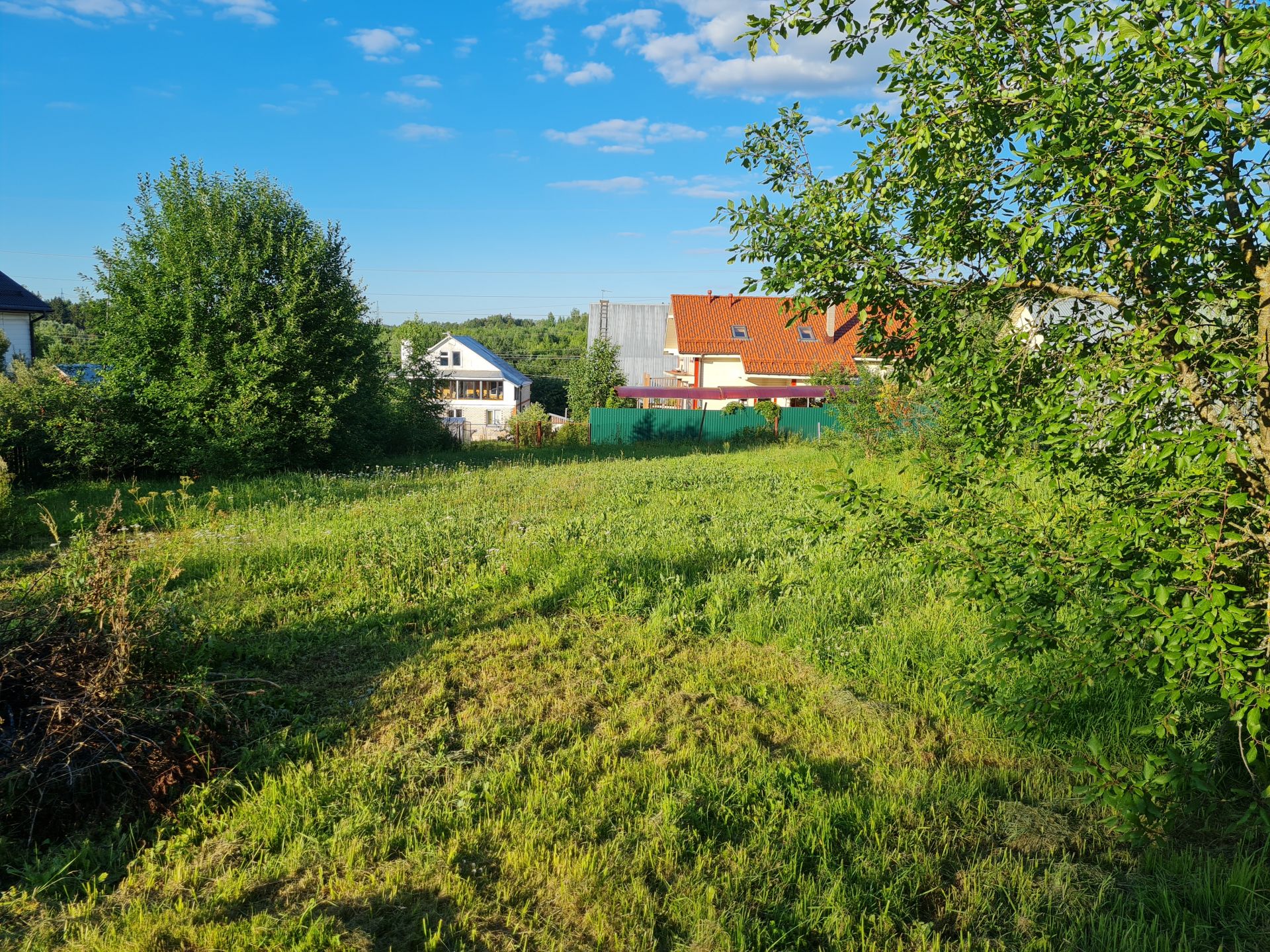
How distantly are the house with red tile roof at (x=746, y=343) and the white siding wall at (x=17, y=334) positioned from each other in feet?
88.3

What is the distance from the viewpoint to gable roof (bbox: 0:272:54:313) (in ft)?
89.4

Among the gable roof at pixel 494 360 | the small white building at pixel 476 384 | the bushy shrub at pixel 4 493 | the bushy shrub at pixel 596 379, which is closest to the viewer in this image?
the bushy shrub at pixel 4 493

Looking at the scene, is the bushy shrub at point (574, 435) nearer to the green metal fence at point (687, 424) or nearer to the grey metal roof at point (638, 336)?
the green metal fence at point (687, 424)

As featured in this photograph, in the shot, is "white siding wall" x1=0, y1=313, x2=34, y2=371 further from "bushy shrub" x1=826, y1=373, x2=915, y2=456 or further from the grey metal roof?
the grey metal roof

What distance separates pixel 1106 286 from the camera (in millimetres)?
3215

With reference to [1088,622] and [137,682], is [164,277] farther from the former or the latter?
[1088,622]

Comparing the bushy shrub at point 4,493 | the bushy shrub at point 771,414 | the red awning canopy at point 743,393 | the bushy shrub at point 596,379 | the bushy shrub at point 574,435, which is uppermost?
the bushy shrub at point 596,379

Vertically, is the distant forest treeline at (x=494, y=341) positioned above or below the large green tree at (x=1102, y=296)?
above

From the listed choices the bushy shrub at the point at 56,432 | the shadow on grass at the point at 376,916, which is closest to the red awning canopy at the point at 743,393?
the bushy shrub at the point at 56,432

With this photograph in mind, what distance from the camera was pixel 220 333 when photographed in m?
16.5

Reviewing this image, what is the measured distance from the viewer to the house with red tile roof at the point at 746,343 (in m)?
36.5

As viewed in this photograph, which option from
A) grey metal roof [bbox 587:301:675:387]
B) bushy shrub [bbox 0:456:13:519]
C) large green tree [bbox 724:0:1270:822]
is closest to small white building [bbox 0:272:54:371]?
bushy shrub [bbox 0:456:13:519]

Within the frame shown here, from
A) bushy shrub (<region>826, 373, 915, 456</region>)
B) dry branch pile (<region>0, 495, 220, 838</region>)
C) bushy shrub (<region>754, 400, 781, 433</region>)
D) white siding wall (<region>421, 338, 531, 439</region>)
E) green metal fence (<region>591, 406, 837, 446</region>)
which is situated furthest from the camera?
white siding wall (<region>421, 338, 531, 439</region>)

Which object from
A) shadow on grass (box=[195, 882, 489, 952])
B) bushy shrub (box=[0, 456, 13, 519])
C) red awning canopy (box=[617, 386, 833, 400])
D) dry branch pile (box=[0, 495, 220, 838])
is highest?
red awning canopy (box=[617, 386, 833, 400])
